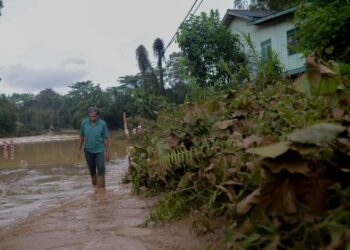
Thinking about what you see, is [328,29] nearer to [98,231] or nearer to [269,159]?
[98,231]

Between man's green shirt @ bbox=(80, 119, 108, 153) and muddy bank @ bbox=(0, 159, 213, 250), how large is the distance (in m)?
2.64

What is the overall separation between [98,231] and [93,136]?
14.9 feet

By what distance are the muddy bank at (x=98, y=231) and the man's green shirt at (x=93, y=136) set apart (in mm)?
2638

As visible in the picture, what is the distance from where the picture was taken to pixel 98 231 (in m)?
4.03

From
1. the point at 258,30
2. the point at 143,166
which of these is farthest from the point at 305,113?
the point at 258,30

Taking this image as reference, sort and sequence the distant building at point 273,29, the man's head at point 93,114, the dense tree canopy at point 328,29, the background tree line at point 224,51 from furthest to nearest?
the distant building at point 273,29 → the man's head at point 93,114 → the dense tree canopy at point 328,29 → the background tree line at point 224,51

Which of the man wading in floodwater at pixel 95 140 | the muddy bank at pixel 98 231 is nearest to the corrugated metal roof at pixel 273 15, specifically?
the man wading in floodwater at pixel 95 140

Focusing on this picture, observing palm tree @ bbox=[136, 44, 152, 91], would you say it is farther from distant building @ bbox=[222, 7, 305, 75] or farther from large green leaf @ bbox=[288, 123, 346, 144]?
large green leaf @ bbox=[288, 123, 346, 144]

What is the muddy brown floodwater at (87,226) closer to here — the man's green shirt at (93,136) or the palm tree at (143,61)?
the man's green shirt at (93,136)

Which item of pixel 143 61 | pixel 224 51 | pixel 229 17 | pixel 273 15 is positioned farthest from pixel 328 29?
pixel 143 61

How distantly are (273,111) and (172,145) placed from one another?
54.0 inches

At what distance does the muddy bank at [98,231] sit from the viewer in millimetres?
3422

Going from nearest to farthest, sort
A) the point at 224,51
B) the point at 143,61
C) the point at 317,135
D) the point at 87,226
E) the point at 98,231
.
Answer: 1. the point at 317,135
2. the point at 98,231
3. the point at 87,226
4. the point at 224,51
5. the point at 143,61

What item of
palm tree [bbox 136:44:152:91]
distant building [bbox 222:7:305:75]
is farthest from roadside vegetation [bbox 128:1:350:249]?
palm tree [bbox 136:44:152:91]
